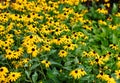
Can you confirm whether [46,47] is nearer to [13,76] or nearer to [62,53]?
[62,53]

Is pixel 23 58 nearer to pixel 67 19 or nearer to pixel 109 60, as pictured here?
pixel 109 60

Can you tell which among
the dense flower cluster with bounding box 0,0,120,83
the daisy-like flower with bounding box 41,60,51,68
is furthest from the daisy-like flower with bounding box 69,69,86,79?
the daisy-like flower with bounding box 41,60,51,68

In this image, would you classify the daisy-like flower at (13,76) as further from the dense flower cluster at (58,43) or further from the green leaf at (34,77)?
the green leaf at (34,77)

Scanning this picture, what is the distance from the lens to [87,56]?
4969 millimetres

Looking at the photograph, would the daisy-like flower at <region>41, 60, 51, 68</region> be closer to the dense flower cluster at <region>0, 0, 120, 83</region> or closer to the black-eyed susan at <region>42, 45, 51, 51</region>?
the dense flower cluster at <region>0, 0, 120, 83</region>

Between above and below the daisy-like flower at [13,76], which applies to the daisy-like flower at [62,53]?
above

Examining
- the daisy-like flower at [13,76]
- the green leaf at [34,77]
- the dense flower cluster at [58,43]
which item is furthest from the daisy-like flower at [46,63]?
the daisy-like flower at [13,76]

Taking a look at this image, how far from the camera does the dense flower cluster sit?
15.1ft

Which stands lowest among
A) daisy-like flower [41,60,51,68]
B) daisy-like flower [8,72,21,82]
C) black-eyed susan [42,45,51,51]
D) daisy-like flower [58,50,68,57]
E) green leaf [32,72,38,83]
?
green leaf [32,72,38,83]

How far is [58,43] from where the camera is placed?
5.00 metres

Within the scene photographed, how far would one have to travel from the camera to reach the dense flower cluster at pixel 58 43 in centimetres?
461

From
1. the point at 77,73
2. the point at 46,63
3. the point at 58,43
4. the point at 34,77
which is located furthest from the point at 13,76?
the point at 58,43

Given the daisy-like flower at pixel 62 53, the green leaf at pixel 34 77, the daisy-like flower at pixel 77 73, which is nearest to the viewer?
the daisy-like flower at pixel 77 73

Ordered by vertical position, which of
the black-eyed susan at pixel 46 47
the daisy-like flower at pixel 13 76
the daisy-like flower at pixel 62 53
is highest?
the black-eyed susan at pixel 46 47
